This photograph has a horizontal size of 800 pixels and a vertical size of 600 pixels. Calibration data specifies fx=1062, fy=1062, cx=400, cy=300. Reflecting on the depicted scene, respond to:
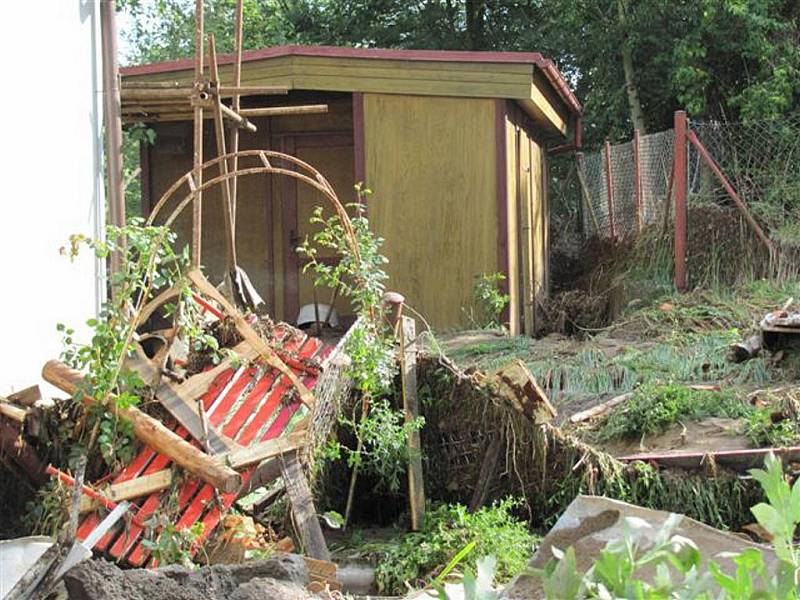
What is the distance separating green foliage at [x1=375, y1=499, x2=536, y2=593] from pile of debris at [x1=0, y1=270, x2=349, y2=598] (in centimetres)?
38

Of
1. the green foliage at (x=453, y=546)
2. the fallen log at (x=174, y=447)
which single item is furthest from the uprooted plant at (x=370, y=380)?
the fallen log at (x=174, y=447)

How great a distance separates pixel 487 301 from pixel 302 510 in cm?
525

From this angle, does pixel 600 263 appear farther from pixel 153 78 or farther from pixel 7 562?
pixel 7 562

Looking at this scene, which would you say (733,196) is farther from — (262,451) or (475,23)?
(475,23)

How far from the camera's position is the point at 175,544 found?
4770 millimetres

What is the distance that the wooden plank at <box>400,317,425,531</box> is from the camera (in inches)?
233

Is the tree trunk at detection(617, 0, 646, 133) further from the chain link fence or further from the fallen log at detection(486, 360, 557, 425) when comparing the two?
the fallen log at detection(486, 360, 557, 425)

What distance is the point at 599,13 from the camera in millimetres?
18969

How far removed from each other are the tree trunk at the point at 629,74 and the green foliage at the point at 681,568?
17.8m

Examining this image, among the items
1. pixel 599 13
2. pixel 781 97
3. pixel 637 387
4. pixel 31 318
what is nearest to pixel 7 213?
pixel 31 318

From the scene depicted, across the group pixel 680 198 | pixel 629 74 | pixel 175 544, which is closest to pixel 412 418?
pixel 175 544

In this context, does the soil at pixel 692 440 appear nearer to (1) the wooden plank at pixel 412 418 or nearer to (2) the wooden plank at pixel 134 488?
(1) the wooden plank at pixel 412 418

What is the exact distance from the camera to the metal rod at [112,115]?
725cm

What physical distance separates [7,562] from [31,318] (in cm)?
252
